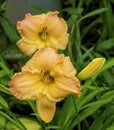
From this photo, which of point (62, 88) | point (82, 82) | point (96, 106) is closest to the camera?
point (62, 88)

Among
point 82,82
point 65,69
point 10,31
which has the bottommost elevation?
point 82,82

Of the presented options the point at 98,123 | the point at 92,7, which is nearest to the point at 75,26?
the point at 98,123

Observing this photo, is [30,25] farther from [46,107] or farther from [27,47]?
[46,107]

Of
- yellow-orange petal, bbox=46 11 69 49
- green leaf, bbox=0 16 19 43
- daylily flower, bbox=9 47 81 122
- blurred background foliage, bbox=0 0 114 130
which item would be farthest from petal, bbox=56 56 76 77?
green leaf, bbox=0 16 19 43

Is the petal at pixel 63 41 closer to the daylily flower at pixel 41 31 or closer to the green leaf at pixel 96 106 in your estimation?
the daylily flower at pixel 41 31

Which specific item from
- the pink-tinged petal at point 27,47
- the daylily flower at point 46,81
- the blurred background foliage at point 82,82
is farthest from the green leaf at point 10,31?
the daylily flower at point 46,81

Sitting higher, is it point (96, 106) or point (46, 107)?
point (46, 107)

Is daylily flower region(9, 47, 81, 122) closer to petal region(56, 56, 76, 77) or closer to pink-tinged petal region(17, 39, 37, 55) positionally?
petal region(56, 56, 76, 77)

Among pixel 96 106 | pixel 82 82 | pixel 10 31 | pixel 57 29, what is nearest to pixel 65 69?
pixel 57 29
